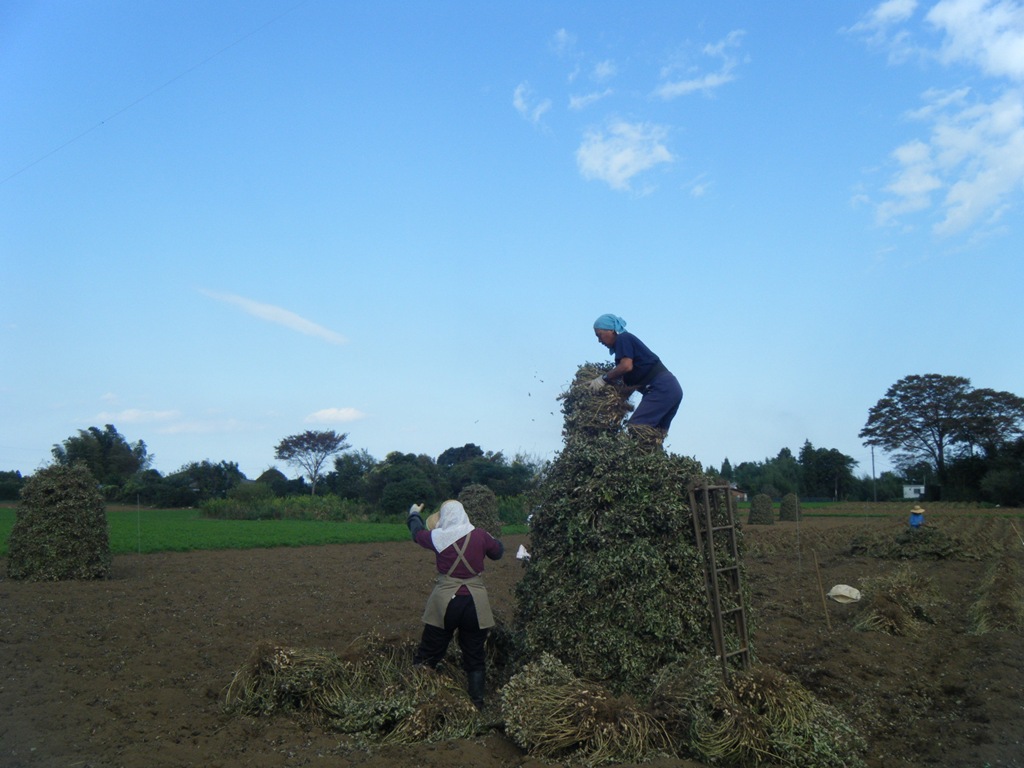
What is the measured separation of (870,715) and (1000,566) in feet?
44.7

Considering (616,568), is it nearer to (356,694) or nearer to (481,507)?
(356,694)

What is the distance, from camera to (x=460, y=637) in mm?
7152

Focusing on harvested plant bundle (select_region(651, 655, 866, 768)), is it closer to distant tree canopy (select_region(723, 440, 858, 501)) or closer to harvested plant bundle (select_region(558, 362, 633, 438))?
harvested plant bundle (select_region(558, 362, 633, 438))

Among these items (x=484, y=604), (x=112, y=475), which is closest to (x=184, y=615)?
(x=484, y=604)

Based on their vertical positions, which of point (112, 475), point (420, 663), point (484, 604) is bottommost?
point (420, 663)

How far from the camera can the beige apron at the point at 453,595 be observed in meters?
7.04

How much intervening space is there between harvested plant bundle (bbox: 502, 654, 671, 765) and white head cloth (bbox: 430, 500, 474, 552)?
1599 mm

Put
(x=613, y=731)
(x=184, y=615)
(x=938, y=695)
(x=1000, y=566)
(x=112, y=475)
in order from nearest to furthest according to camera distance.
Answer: (x=613, y=731) → (x=938, y=695) → (x=184, y=615) → (x=1000, y=566) → (x=112, y=475)

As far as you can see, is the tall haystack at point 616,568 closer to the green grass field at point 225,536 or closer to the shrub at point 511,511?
the green grass field at point 225,536

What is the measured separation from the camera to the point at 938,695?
7.80 metres

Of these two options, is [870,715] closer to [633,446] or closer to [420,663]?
[633,446]

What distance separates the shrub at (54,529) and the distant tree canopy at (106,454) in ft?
157

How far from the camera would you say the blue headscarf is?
25.7 ft

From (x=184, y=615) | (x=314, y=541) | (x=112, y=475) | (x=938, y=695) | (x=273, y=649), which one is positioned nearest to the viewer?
(x=273, y=649)
